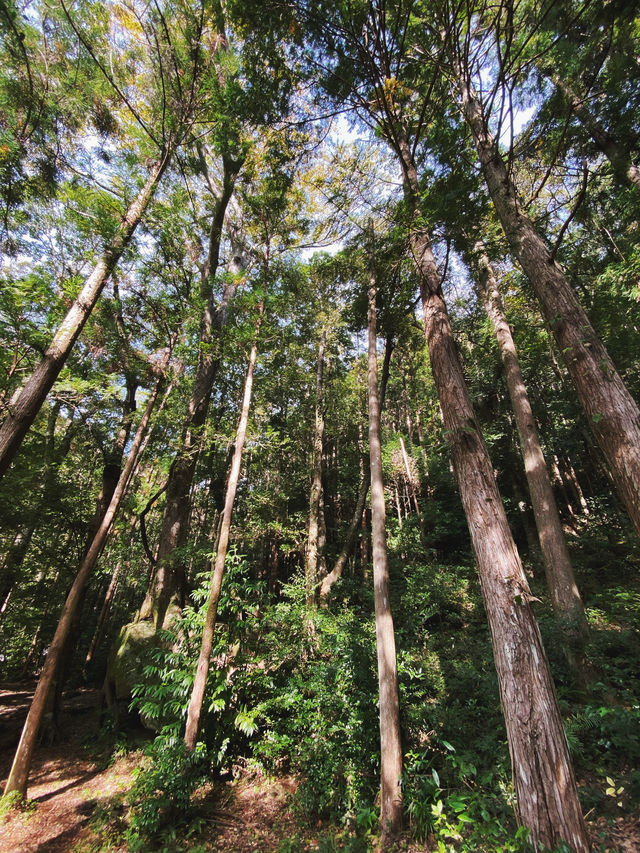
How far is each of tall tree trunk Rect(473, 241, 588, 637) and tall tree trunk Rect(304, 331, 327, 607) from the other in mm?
5347

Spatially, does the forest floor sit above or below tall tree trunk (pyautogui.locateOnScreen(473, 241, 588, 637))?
below

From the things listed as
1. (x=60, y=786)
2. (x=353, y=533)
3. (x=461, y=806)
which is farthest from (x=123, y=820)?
(x=353, y=533)

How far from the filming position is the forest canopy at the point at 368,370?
342 centimetres

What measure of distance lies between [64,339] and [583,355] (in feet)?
24.1

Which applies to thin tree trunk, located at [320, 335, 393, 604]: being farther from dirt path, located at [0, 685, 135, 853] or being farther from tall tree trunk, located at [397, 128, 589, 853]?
dirt path, located at [0, 685, 135, 853]

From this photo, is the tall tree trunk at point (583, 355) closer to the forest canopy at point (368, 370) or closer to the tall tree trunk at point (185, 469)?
the forest canopy at point (368, 370)

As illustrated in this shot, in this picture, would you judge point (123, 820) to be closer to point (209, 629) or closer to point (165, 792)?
point (165, 792)

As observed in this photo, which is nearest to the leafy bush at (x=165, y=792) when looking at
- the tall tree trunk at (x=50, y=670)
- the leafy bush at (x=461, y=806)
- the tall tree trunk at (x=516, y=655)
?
the tall tree trunk at (x=50, y=670)

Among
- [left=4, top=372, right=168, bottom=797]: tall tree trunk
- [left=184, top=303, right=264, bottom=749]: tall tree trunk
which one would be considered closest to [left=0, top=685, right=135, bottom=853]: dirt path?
[left=4, top=372, right=168, bottom=797]: tall tree trunk

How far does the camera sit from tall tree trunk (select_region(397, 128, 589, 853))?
2268mm

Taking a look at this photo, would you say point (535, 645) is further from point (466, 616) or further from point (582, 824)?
point (466, 616)

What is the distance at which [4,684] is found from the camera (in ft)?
40.9

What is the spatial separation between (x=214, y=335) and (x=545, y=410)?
1466 cm

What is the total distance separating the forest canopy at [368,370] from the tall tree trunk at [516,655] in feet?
0.07
